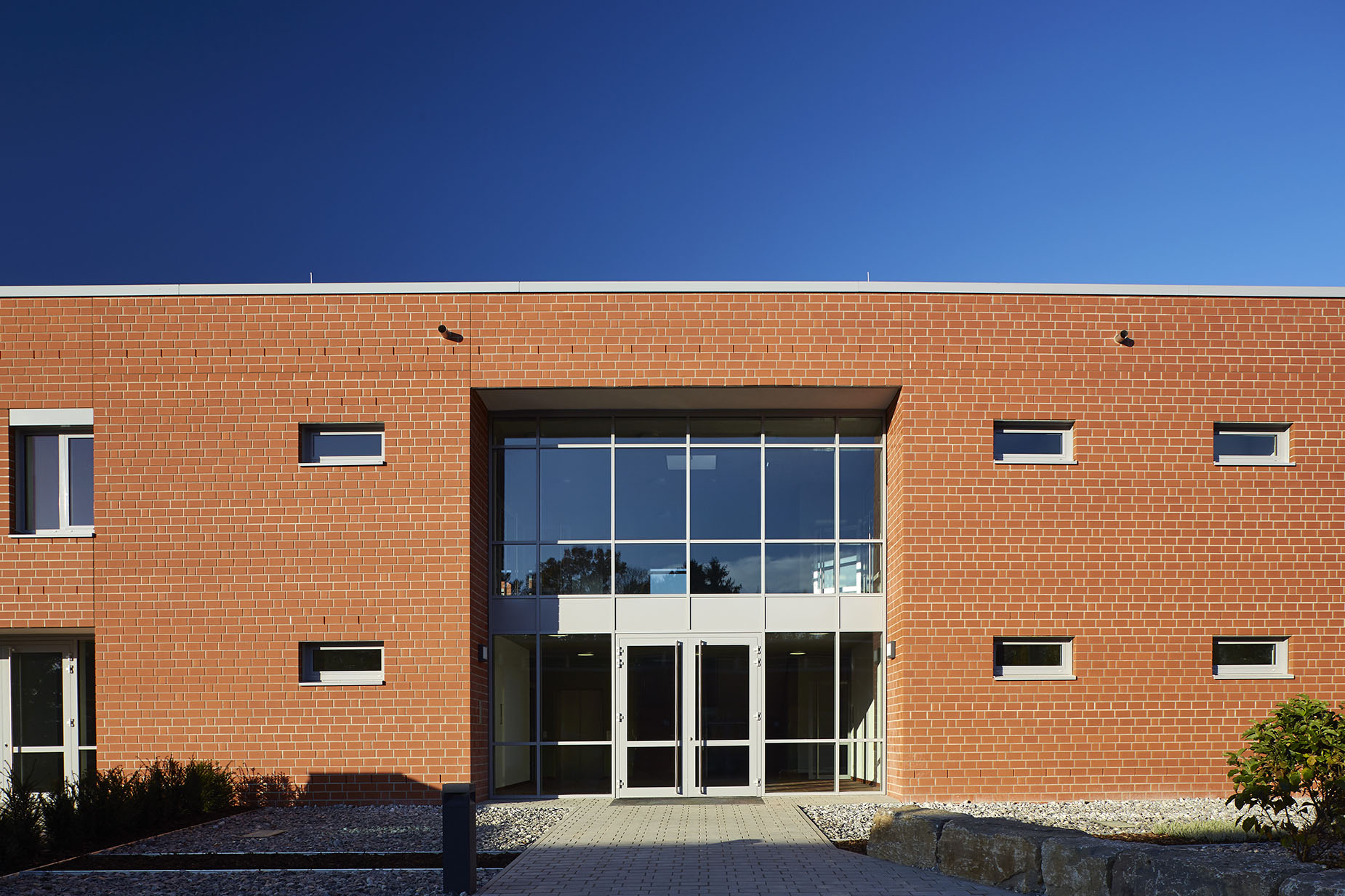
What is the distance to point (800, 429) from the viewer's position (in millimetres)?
15086

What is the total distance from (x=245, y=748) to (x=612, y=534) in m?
5.47

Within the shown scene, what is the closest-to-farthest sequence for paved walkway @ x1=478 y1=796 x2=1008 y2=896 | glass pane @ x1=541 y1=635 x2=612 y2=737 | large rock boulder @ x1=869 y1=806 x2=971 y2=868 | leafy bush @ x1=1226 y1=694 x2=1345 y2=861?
leafy bush @ x1=1226 y1=694 x2=1345 y2=861, paved walkway @ x1=478 y1=796 x2=1008 y2=896, large rock boulder @ x1=869 y1=806 x2=971 y2=868, glass pane @ x1=541 y1=635 x2=612 y2=737

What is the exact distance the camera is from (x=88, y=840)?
10.7 m

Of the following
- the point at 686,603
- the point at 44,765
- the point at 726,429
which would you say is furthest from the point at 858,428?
the point at 44,765

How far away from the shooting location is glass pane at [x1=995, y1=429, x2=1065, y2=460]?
14258 mm

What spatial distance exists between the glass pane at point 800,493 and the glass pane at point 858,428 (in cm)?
32

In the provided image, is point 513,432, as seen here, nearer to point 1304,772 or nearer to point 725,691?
point 725,691

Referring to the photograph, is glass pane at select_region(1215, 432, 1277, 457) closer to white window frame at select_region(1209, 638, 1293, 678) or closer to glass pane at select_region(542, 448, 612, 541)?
white window frame at select_region(1209, 638, 1293, 678)

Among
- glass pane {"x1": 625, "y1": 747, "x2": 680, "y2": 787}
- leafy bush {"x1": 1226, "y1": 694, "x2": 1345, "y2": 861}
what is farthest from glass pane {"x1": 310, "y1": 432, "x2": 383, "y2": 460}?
leafy bush {"x1": 1226, "y1": 694, "x2": 1345, "y2": 861}

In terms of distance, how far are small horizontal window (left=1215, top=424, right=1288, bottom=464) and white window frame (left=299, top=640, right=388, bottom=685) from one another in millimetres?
11478

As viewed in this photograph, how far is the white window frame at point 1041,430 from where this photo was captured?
14047mm

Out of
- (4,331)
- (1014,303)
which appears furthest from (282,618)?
(1014,303)

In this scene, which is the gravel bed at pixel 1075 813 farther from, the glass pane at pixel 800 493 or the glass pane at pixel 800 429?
the glass pane at pixel 800 429

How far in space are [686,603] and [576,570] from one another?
63.8 inches
